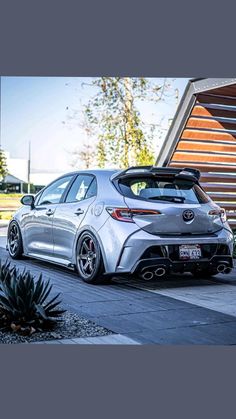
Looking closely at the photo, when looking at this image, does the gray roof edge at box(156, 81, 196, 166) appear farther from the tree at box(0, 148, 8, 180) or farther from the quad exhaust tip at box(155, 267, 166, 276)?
the quad exhaust tip at box(155, 267, 166, 276)

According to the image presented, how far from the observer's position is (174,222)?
605 cm

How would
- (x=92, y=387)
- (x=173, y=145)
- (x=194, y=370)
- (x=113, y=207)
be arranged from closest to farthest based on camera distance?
1. (x=92, y=387)
2. (x=194, y=370)
3. (x=113, y=207)
4. (x=173, y=145)

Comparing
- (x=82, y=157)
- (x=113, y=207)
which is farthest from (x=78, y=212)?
(x=82, y=157)

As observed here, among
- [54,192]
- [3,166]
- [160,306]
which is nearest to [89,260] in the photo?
[160,306]

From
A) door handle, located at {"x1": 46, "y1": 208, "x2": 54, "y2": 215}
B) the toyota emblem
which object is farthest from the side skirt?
the toyota emblem

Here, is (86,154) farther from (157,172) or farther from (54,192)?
(157,172)

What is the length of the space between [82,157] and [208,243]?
4259 mm

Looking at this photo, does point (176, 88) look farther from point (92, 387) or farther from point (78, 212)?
point (92, 387)

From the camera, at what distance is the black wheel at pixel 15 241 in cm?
755

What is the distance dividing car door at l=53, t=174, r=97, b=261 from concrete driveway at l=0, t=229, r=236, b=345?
1.03ft

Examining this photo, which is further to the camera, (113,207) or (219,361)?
(113,207)

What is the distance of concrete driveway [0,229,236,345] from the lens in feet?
14.8

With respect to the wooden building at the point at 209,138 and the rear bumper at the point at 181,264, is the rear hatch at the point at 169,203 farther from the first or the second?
the wooden building at the point at 209,138

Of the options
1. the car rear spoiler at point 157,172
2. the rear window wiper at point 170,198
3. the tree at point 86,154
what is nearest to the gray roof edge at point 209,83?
the car rear spoiler at point 157,172
